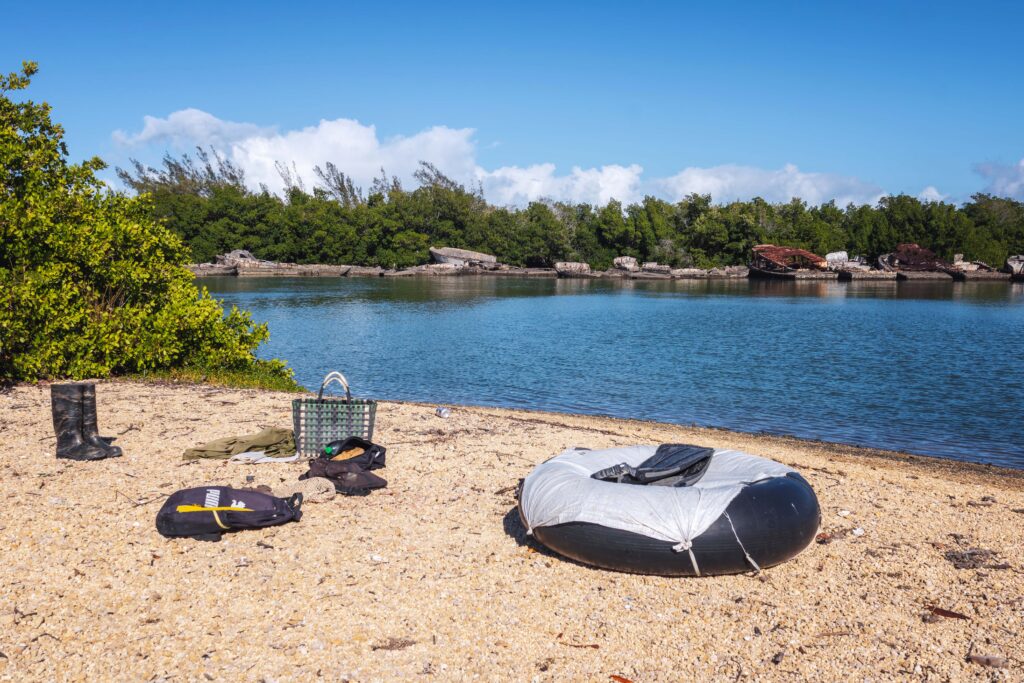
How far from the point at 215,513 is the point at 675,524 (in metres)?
4.41

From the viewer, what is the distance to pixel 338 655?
5.38 m

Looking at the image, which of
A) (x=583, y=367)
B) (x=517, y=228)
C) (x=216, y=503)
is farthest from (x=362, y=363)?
(x=517, y=228)

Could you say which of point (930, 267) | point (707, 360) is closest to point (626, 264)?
point (930, 267)

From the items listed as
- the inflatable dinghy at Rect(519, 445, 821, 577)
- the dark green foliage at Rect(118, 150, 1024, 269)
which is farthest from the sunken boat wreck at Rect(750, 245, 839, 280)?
the inflatable dinghy at Rect(519, 445, 821, 577)

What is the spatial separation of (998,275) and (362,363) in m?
97.7

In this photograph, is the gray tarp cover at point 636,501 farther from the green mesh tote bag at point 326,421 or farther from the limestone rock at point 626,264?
the limestone rock at point 626,264

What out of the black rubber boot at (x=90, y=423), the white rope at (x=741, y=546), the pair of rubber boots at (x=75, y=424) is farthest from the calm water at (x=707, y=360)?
the pair of rubber boots at (x=75, y=424)

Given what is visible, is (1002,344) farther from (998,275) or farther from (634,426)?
(998,275)

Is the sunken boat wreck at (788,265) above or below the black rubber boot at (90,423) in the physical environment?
above

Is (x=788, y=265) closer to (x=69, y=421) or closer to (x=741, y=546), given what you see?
(x=741, y=546)

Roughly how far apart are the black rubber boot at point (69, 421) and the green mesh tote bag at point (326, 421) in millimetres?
2491

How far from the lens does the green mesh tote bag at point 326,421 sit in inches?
385

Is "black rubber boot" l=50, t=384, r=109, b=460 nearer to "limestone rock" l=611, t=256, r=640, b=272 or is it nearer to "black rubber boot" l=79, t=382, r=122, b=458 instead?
"black rubber boot" l=79, t=382, r=122, b=458

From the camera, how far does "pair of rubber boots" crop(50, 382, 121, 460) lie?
31.1ft
